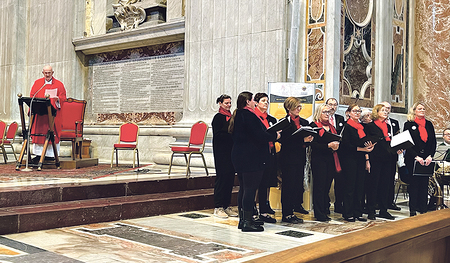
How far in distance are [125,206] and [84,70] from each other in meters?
6.86

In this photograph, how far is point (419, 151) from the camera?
5.65 metres

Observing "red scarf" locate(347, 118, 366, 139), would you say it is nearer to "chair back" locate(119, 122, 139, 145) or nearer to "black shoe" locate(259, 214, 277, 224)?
"black shoe" locate(259, 214, 277, 224)

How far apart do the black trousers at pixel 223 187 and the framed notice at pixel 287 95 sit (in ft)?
4.11

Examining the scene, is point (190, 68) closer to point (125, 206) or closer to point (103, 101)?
point (103, 101)

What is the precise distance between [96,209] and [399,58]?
20.1 feet

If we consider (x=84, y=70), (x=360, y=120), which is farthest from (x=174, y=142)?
(x=360, y=120)

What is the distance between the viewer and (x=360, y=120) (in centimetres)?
563

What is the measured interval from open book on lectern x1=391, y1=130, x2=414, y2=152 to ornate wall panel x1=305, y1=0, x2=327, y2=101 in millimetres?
2303

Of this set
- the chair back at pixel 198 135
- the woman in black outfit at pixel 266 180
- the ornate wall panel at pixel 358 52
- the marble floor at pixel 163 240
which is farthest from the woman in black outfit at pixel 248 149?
the ornate wall panel at pixel 358 52

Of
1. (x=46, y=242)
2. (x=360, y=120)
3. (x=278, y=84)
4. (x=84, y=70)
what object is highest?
(x=84, y=70)

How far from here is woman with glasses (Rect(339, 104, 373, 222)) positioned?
5.25m

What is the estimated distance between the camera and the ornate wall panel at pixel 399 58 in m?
8.65

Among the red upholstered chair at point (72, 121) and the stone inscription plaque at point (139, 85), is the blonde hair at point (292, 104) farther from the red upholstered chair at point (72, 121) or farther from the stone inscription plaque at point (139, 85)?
the stone inscription plaque at point (139, 85)

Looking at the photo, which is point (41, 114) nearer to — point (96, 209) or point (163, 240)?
point (96, 209)
